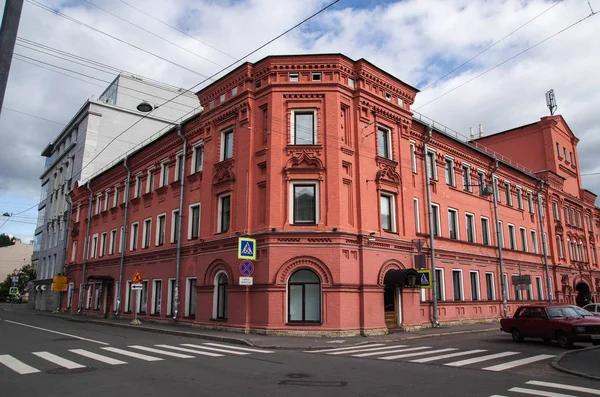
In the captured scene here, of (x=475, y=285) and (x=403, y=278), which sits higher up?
(x=403, y=278)

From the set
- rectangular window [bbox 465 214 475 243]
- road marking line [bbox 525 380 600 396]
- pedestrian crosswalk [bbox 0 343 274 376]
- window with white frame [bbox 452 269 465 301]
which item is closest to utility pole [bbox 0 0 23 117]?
pedestrian crosswalk [bbox 0 343 274 376]

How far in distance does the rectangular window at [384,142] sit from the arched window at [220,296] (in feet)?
32.7

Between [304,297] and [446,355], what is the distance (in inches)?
276

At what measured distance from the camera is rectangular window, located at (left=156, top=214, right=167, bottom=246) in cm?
2709

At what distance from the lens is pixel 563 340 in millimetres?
15414

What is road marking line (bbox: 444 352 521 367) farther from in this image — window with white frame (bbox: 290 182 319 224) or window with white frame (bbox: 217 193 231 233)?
window with white frame (bbox: 217 193 231 233)

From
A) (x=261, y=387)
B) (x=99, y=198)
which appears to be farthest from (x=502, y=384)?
(x=99, y=198)

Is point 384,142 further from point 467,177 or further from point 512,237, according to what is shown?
point 512,237

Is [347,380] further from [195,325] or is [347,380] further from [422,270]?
[195,325]

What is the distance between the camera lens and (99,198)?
36.7m

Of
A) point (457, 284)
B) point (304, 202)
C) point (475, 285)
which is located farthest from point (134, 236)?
point (475, 285)

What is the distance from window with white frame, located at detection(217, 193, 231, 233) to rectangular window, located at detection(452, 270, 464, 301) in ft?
45.8

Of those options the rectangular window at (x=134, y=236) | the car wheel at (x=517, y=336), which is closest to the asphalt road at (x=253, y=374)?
the car wheel at (x=517, y=336)

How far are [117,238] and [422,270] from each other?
74.9 ft
